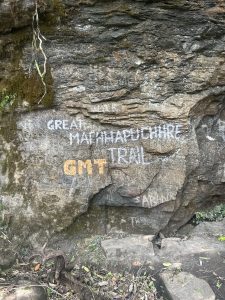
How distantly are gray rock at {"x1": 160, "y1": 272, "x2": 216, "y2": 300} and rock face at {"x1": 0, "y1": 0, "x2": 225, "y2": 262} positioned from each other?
767mm

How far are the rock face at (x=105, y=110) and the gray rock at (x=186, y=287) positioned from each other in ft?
2.52

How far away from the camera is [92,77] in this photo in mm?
4504

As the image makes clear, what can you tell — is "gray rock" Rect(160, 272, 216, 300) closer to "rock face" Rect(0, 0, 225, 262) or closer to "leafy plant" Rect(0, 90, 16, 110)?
"rock face" Rect(0, 0, 225, 262)

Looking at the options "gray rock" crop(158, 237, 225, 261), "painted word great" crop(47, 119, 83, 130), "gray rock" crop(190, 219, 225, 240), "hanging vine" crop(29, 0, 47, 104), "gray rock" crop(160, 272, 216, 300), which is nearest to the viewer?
"gray rock" crop(160, 272, 216, 300)

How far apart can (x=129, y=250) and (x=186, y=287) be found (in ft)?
2.42

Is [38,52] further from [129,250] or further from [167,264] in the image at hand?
[167,264]

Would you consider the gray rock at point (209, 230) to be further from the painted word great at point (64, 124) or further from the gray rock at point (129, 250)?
the painted word great at point (64, 124)

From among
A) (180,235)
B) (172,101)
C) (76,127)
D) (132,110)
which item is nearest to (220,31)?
(172,101)

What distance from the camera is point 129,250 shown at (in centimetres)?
449

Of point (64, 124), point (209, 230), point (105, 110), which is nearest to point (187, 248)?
point (209, 230)

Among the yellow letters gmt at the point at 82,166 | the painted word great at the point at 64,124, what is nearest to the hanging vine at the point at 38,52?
the painted word great at the point at 64,124

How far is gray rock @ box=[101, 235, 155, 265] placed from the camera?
4.42 meters

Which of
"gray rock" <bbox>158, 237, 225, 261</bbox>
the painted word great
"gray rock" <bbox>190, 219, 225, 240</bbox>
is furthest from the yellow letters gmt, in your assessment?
"gray rock" <bbox>190, 219, 225, 240</bbox>

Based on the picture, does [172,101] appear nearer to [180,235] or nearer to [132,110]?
[132,110]
